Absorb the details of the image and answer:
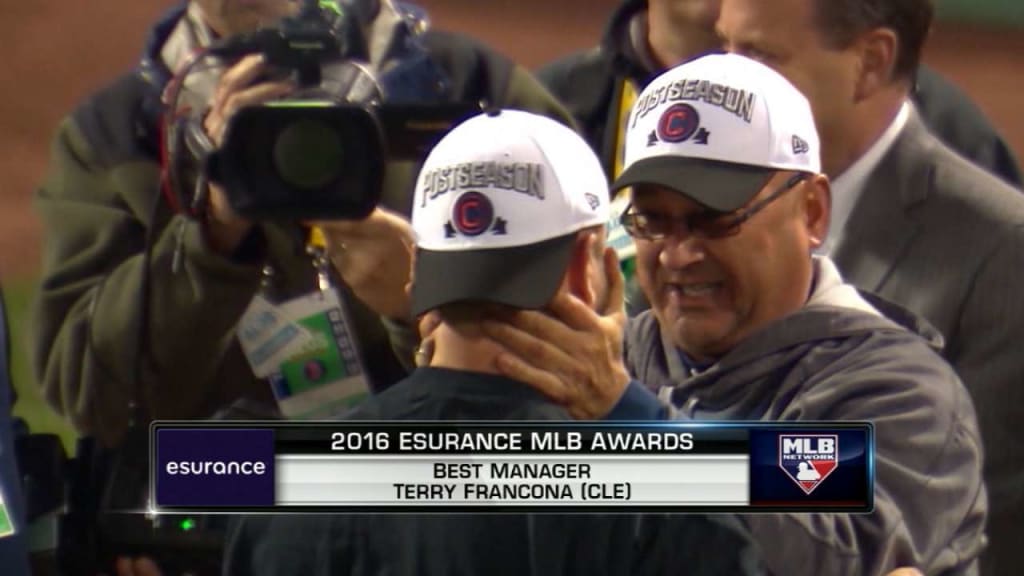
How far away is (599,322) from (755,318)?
8.6 inches

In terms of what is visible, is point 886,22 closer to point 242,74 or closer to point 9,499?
point 242,74

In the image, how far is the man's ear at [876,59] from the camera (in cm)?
234

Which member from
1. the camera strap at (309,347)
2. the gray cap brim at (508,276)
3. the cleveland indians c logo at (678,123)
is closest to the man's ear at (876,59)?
the cleveland indians c logo at (678,123)

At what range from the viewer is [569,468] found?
2.24m

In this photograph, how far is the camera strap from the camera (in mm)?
2322

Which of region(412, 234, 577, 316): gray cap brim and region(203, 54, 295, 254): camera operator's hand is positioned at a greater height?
region(203, 54, 295, 254): camera operator's hand

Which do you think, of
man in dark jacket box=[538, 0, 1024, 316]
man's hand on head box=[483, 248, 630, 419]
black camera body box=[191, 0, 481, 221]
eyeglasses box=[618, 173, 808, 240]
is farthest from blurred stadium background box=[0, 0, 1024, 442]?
man's hand on head box=[483, 248, 630, 419]

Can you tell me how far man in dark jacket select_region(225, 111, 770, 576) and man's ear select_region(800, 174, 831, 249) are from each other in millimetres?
229

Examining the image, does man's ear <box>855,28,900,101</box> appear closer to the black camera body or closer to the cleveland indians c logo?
the cleveland indians c logo

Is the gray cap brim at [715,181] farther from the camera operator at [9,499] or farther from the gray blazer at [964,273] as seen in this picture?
the camera operator at [9,499]

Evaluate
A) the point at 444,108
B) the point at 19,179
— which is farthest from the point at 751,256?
the point at 19,179

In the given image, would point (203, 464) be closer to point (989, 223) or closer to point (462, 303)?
point (462, 303)

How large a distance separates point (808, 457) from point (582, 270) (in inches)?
13.9

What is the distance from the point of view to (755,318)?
2234 millimetres
